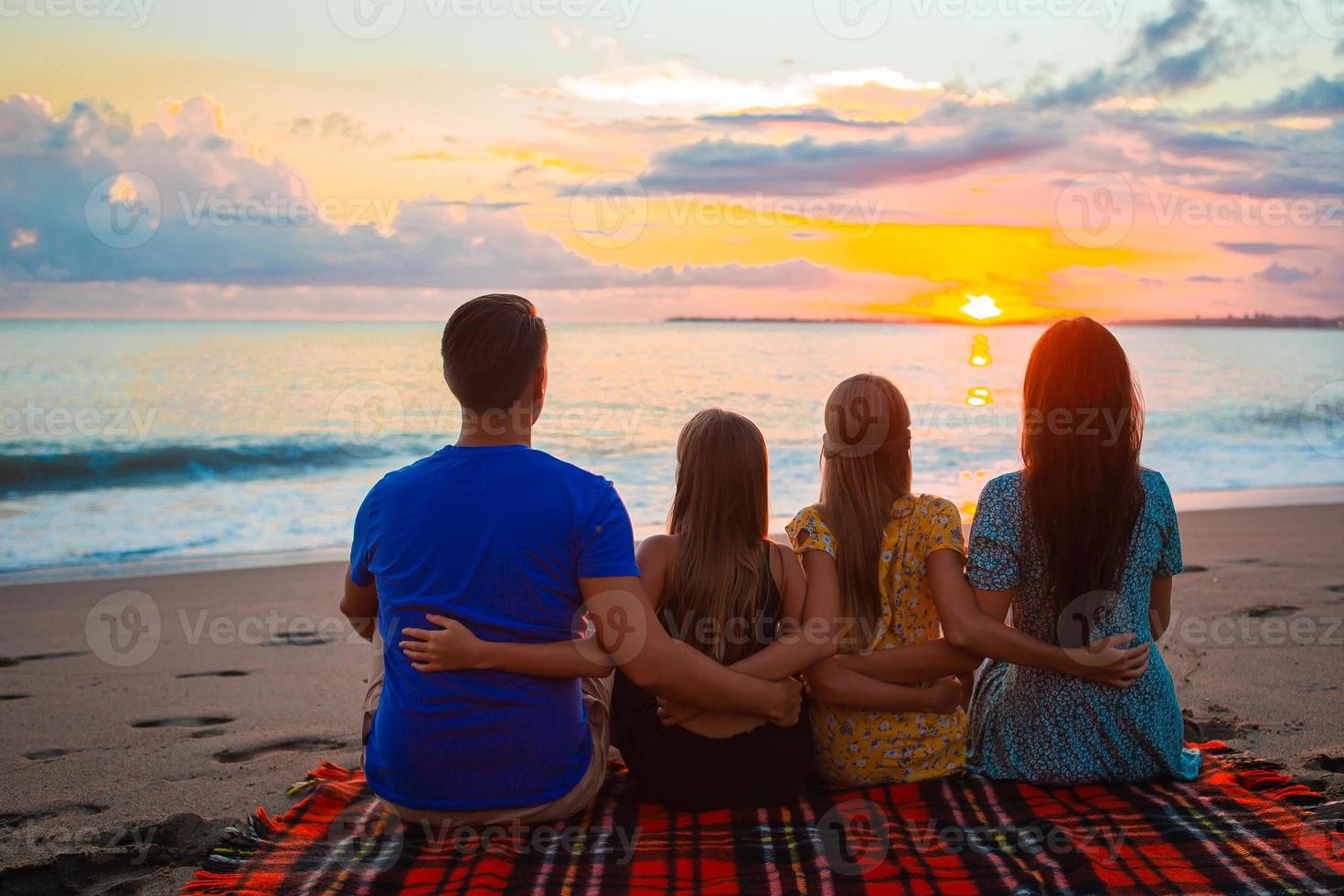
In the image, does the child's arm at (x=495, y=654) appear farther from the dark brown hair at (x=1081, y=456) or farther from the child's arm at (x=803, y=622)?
the dark brown hair at (x=1081, y=456)

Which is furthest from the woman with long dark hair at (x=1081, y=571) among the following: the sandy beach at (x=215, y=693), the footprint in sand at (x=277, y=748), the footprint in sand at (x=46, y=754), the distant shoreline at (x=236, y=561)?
the distant shoreline at (x=236, y=561)

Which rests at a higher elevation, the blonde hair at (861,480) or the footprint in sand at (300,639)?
the blonde hair at (861,480)

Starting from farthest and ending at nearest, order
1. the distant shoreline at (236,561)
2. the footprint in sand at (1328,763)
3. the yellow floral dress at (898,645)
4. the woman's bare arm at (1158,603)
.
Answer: the distant shoreline at (236,561)
the footprint in sand at (1328,763)
the woman's bare arm at (1158,603)
the yellow floral dress at (898,645)

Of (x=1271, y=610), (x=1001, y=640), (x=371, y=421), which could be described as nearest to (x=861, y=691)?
(x=1001, y=640)

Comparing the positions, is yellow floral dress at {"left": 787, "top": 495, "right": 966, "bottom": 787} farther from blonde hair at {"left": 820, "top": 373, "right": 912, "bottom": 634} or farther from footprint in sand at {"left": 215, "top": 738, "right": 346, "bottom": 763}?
footprint in sand at {"left": 215, "top": 738, "right": 346, "bottom": 763}

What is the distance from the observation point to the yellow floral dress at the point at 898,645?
3098 millimetres

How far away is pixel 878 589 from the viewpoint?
315 centimetres

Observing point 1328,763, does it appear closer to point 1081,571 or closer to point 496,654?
point 1081,571

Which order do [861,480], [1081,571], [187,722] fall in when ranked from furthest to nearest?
[187,722] → [861,480] → [1081,571]

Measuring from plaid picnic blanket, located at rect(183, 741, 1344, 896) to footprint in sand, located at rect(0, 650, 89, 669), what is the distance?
2.98m

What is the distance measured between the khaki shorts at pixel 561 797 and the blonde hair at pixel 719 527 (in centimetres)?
39

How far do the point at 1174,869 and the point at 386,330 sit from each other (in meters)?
41.1

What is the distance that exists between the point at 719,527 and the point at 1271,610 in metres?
4.32

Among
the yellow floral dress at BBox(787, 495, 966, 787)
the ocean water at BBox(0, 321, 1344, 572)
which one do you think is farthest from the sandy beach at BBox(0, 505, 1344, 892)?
the ocean water at BBox(0, 321, 1344, 572)
